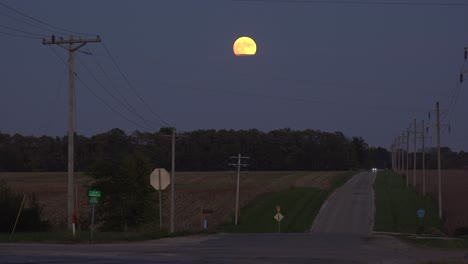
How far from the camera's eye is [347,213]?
247 feet

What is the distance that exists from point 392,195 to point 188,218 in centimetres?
3757

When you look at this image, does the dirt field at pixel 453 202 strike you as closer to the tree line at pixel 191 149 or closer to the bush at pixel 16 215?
the tree line at pixel 191 149

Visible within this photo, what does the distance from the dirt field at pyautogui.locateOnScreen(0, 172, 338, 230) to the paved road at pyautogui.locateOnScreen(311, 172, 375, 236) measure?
8067 mm

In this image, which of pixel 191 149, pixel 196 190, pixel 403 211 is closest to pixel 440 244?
pixel 403 211

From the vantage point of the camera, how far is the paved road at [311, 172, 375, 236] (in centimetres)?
6244

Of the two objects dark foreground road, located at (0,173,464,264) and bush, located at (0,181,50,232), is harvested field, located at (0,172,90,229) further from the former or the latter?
dark foreground road, located at (0,173,464,264)

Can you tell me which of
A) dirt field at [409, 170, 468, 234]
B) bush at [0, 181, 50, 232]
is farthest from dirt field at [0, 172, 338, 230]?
dirt field at [409, 170, 468, 234]

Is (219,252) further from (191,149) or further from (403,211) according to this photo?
(191,149)

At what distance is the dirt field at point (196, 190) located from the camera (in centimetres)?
6604

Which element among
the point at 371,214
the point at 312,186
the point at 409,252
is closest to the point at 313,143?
the point at 312,186

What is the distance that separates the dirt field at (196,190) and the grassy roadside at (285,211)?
1775mm

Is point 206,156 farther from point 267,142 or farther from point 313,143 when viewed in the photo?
point 313,143

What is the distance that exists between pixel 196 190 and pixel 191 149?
20.3 meters

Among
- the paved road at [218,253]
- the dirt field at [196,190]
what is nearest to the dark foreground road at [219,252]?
the paved road at [218,253]
